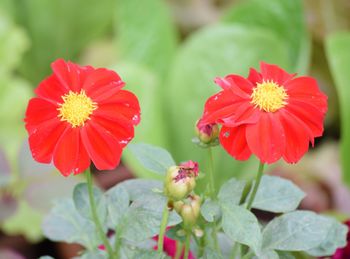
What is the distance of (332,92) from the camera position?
4.56 feet

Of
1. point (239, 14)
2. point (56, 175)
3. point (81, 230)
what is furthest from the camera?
point (239, 14)

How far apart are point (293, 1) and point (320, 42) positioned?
0.39 meters

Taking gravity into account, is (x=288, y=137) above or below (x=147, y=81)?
below

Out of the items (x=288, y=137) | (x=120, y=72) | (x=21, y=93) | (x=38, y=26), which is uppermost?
(x=38, y=26)

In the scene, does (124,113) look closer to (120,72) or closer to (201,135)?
(201,135)

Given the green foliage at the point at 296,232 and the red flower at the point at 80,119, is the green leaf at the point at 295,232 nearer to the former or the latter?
the green foliage at the point at 296,232

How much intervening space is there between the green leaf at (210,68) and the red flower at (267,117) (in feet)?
1.65

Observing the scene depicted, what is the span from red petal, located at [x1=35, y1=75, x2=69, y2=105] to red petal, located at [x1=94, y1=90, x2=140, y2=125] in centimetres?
3

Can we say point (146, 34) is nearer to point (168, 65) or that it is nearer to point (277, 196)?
point (168, 65)

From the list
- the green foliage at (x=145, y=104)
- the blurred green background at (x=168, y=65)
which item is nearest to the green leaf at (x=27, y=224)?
the blurred green background at (x=168, y=65)

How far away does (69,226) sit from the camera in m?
0.60

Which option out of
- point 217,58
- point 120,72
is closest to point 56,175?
point 120,72

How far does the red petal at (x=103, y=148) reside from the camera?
16.8 inches

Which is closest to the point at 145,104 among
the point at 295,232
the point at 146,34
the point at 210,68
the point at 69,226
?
the point at 210,68
